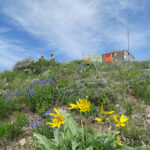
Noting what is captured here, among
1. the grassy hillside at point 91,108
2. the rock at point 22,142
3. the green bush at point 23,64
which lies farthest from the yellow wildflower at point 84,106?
the green bush at point 23,64

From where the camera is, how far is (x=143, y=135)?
8.71 ft

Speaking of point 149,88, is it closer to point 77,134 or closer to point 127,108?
point 127,108

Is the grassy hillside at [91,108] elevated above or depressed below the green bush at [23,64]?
below

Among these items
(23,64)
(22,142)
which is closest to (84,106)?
(22,142)

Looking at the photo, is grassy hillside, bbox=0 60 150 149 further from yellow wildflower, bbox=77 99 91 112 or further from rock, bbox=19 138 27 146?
yellow wildflower, bbox=77 99 91 112

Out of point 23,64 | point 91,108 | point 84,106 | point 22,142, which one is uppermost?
point 23,64

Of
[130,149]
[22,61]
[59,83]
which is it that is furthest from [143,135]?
[22,61]

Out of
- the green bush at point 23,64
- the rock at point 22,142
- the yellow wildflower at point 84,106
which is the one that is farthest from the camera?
the green bush at point 23,64

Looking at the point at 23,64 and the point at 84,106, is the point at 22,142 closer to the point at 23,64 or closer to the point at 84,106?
the point at 84,106

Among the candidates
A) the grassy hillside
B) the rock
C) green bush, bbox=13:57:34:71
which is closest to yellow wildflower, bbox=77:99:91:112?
the grassy hillside

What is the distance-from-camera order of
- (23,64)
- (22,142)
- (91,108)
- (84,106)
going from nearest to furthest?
(84,106) < (22,142) < (91,108) < (23,64)

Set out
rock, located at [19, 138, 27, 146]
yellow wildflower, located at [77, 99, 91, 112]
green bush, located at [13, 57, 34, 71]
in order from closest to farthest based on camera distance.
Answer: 1. yellow wildflower, located at [77, 99, 91, 112]
2. rock, located at [19, 138, 27, 146]
3. green bush, located at [13, 57, 34, 71]

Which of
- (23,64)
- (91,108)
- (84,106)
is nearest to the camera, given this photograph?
(84,106)

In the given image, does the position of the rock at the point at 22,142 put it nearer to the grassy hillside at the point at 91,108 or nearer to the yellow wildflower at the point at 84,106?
the grassy hillside at the point at 91,108
